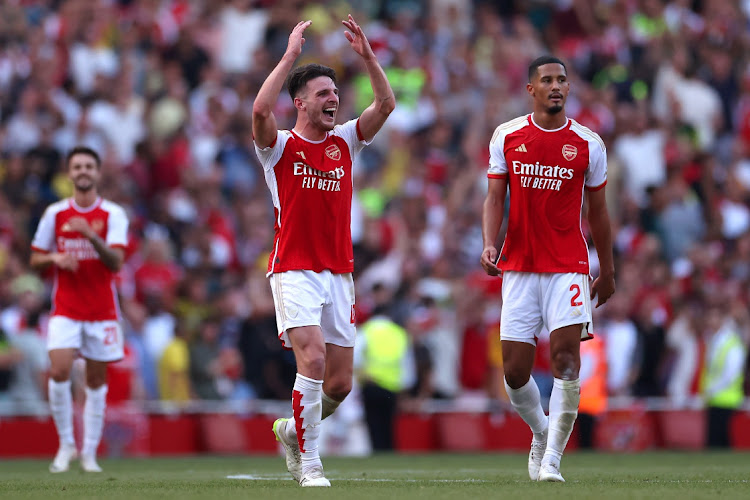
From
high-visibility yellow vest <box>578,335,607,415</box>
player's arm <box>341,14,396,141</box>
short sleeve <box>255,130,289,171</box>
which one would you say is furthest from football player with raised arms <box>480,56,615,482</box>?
high-visibility yellow vest <box>578,335,607,415</box>

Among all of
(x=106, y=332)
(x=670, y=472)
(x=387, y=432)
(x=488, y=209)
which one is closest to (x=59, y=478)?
(x=106, y=332)

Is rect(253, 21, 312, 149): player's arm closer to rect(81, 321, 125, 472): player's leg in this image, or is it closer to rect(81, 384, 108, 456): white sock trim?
rect(81, 321, 125, 472): player's leg

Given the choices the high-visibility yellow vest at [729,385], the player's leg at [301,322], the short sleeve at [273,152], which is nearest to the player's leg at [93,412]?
the player's leg at [301,322]

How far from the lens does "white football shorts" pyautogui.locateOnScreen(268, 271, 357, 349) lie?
373 inches

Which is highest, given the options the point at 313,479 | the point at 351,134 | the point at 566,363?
the point at 351,134

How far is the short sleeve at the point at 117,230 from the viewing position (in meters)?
12.9

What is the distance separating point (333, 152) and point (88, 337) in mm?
4126

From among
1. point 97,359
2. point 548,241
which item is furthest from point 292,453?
point 97,359

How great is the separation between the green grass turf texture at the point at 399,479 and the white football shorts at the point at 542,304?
107cm

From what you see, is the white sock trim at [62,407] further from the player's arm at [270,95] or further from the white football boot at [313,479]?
the player's arm at [270,95]

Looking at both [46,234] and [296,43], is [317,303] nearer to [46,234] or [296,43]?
[296,43]

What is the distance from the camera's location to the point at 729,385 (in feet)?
58.9

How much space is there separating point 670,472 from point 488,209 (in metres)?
3.28

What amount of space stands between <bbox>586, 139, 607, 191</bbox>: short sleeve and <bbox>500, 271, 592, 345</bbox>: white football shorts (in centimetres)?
66
